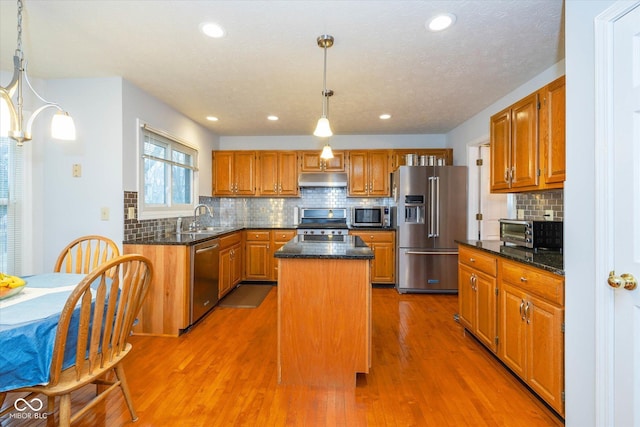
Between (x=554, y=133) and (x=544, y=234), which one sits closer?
(x=554, y=133)

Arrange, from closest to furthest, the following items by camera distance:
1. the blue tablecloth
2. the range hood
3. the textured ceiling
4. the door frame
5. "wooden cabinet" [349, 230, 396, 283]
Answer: the blue tablecloth, the door frame, the textured ceiling, "wooden cabinet" [349, 230, 396, 283], the range hood

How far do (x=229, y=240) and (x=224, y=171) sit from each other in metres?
1.44

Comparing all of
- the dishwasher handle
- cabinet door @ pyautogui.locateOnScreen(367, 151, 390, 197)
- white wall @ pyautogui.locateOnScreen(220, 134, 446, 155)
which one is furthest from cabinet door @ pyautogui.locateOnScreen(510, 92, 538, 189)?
the dishwasher handle

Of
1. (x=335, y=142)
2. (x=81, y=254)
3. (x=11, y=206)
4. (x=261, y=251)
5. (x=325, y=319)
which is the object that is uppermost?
(x=335, y=142)

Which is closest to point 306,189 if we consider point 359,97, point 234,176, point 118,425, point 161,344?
point 234,176

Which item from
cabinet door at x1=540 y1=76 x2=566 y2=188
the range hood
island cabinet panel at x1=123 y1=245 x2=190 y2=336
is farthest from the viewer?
the range hood

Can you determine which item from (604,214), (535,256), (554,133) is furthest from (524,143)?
(604,214)

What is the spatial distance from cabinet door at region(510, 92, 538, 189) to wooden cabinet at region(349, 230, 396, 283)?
7.09 feet

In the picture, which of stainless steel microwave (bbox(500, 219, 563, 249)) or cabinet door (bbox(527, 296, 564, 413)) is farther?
stainless steel microwave (bbox(500, 219, 563, 249))

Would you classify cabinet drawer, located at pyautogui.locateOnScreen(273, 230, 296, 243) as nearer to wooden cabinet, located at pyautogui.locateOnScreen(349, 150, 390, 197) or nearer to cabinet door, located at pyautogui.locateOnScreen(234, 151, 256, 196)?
cabinet door, located at pyautogui.locateOnScreen(234, 151, 256, 196)

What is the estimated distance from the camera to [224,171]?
190 inches

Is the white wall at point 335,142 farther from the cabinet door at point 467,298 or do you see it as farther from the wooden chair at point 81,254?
the wooden chair at point 81,254

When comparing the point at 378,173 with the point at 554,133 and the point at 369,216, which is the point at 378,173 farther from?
the point at 554,133

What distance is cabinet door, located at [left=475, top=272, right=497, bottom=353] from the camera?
2254 millimetres
